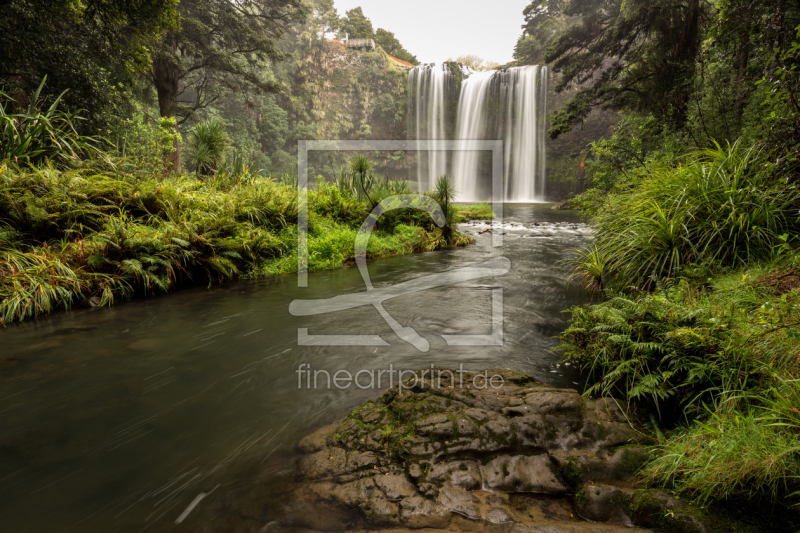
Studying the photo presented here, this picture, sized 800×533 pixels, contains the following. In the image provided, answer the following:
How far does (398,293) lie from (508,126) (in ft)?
94.2

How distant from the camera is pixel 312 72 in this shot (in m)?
37.1

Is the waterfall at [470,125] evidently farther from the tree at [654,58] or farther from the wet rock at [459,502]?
the wet rock at [459,502]

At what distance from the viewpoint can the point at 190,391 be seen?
10.1 ft

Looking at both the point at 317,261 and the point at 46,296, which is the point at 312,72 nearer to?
the point at 317,261

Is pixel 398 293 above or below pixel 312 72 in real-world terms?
below

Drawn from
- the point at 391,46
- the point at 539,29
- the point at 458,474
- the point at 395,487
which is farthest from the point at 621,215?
the point at 391,46

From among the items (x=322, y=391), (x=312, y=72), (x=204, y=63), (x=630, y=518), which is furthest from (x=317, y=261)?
(x=312, y=72)

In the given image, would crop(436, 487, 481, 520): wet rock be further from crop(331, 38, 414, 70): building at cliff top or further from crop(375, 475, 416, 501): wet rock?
crop(331, 38, 414, 70): building at cliff top

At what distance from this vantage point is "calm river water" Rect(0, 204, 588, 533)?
1.92 m

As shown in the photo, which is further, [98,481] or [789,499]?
[98,481]

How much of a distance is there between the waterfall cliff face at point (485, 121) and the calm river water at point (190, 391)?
23.8 m

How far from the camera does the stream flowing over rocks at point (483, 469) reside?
1.64 metres

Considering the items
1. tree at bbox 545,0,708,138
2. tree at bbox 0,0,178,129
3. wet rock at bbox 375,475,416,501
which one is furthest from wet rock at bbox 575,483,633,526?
tree at bbox 0,0,178,129

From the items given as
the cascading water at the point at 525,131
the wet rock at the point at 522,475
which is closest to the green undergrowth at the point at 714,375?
the wet rock at the point at 522,475
